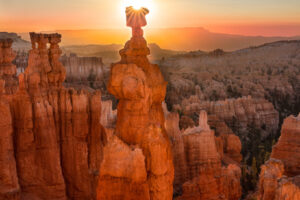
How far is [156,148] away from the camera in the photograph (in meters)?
5.77

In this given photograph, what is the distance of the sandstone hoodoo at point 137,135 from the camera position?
5.73 meters

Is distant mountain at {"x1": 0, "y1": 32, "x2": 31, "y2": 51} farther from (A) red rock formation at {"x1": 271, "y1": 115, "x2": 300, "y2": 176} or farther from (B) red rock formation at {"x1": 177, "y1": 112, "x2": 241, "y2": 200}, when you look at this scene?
(A) red rock formation at {"x1": 271, "y1": 115, "x2": 300, "y2": 176}

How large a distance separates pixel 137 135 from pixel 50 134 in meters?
4.14

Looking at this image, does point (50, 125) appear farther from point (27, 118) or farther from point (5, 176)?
point (5, 176)

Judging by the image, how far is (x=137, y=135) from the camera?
5934 mm

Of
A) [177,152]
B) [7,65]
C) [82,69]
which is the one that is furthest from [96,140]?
[82,69]

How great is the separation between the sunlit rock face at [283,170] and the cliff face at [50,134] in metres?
4.32

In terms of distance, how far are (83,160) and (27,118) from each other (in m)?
1.83

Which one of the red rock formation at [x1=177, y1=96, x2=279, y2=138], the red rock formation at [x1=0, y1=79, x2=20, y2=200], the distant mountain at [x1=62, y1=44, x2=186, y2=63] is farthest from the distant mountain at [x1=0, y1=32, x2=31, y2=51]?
the red rock formation at [x1=0, y1=79, x2=20, y2=200]

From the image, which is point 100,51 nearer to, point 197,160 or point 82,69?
point 82,69

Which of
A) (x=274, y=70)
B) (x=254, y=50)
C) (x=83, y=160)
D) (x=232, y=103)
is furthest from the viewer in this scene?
(x=254, y=50)

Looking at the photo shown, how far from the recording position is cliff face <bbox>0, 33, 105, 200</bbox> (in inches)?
352

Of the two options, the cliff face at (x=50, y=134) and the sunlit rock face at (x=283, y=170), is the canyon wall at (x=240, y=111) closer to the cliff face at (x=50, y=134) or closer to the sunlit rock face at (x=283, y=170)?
the sunlit rock face at (x=283, y=170)

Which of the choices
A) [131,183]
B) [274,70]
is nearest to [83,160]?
[131,183]
